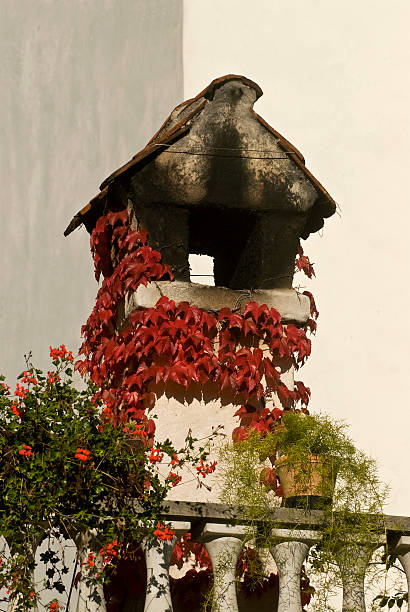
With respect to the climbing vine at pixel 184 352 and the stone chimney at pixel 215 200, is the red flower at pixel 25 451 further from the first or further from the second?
the stone chimney at pixel 215 200

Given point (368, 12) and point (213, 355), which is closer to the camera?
point (213, 355)

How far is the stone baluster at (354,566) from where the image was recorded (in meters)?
4.23

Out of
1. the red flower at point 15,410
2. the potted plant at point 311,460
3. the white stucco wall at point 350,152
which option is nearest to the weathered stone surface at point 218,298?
the potted plant at point 311,460

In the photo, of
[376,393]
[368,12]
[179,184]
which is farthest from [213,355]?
[368,12]

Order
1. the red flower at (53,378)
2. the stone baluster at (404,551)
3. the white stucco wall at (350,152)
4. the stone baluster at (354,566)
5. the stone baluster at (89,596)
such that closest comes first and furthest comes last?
the stone baluster at (89,596) → the stone baluster at (354,566) → the stone baluster at (404,551) → the red flower at (53,378) → the white stucco wall at (350,152)

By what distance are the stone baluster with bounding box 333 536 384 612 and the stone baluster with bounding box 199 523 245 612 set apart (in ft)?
1.43

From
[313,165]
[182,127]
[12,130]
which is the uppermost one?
[12,130]

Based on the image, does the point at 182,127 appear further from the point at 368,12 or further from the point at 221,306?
the point at 368,12

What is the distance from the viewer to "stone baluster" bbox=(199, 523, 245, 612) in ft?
13.5

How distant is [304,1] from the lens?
8.98 meters

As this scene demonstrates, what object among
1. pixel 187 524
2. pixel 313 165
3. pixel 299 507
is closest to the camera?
pixel 187 524

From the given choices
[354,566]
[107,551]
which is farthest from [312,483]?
[107,551]

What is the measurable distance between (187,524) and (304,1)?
19.7 feet

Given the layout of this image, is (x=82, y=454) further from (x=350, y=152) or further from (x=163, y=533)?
(x=350, y=152)
